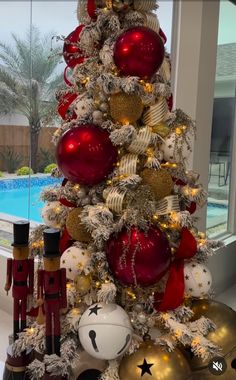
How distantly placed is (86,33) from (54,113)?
31cm

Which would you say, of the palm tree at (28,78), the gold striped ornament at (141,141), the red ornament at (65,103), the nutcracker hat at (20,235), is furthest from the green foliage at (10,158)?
the gold striped ornament at (141,141)

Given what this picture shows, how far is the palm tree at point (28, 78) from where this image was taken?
2.40 metres

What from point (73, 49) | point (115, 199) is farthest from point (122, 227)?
point (73, 49)

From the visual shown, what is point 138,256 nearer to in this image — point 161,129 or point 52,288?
point 52,288

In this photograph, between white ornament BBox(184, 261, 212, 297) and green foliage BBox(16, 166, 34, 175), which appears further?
green foliage BBox(16, 166, 34, 175)

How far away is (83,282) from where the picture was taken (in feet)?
3.87

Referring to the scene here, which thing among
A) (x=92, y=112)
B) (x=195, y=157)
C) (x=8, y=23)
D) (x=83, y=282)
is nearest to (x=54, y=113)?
(x=92, y=112)

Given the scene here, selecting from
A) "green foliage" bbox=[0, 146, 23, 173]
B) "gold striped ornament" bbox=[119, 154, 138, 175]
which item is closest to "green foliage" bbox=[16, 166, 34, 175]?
"green foliage" bbox=[0, 146, 23, 173]

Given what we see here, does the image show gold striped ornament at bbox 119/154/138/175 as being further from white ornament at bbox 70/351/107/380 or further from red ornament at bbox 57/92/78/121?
white ornament at bbox 70/351/107/380

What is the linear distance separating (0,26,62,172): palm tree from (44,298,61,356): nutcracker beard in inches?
55.1

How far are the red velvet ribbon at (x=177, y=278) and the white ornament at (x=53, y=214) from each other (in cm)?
39

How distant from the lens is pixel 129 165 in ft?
3.81

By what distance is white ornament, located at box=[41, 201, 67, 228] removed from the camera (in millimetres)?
1308

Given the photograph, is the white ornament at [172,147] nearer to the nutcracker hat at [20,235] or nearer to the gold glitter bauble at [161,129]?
the gold glitter bauble at [161,129]
